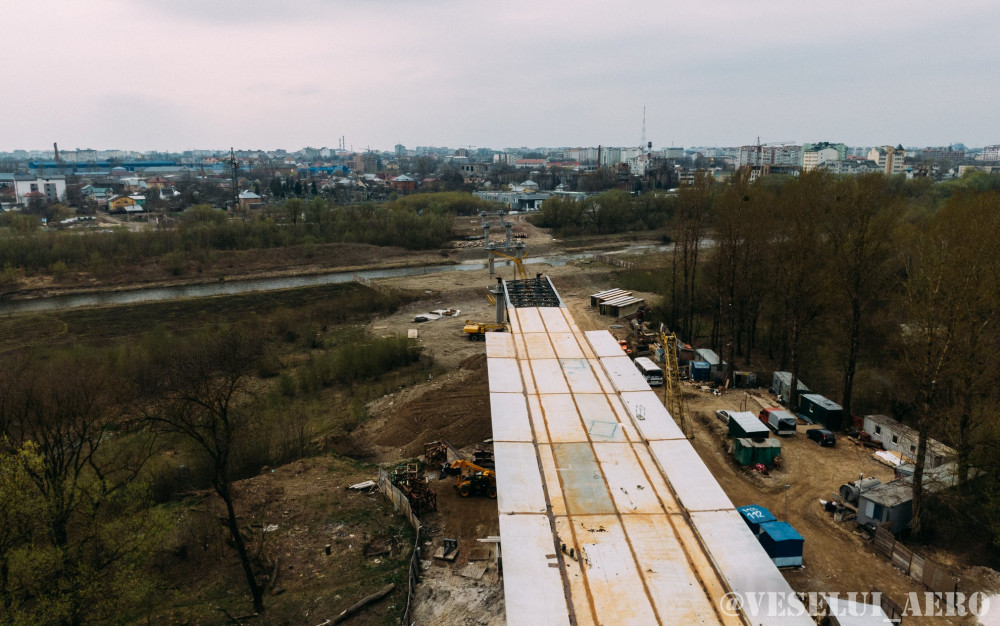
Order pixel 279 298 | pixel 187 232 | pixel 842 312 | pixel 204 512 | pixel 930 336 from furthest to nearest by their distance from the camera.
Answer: pixel 187 232, pixel 279 298, pixel 842 312, pixel 204 512, pixel 930 336

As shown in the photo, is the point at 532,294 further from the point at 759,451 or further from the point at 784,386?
the point at 759,451

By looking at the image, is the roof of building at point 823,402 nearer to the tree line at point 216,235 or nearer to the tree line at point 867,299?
the tree line at point 867,299

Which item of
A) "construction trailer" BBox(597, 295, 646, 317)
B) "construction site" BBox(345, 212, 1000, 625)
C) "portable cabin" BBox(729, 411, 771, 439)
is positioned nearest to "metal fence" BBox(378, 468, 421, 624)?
"construction site" BBox(345, 212, 1000, 625)

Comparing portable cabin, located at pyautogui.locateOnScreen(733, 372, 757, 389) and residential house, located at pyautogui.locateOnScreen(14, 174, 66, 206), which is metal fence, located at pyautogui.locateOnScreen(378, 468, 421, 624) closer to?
portable cabin, located at pyautogui.locateOnScreen(733, 372, 757, 389)

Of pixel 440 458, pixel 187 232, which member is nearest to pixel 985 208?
pixel 440 458

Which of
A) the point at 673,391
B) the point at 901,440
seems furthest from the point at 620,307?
the point at 901,440

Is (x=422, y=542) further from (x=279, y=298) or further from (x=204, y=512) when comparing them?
(x=279, y=298)
